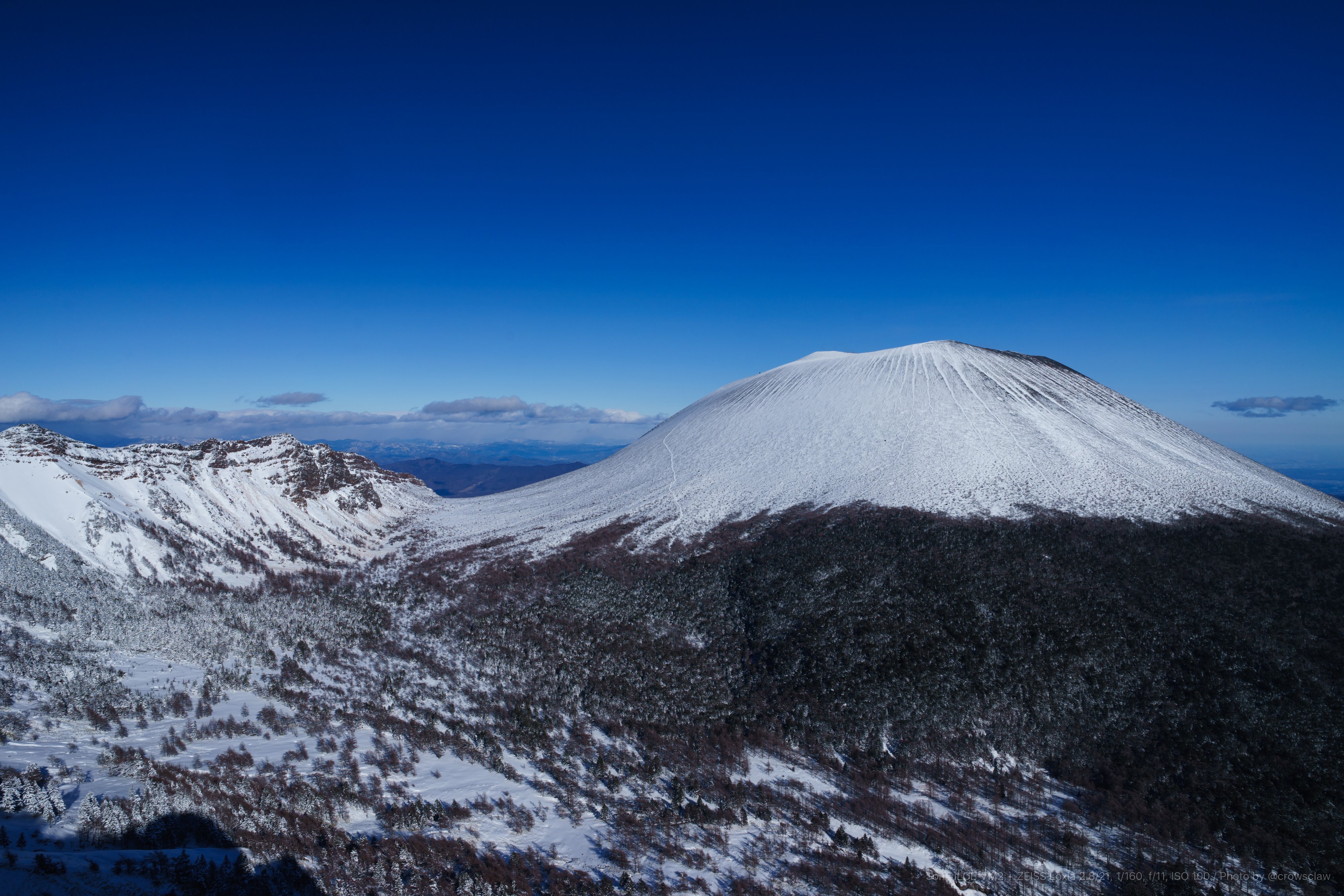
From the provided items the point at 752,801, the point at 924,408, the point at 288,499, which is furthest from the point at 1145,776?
the point at 288,499

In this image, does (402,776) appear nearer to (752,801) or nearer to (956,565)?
(752,801)

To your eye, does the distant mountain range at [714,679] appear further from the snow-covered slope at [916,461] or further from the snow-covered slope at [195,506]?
the snow-covered slope at [916,461]

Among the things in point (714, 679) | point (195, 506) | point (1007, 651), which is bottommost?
point (714, 679)

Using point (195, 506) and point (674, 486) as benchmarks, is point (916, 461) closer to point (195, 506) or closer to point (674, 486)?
point (674, 486)

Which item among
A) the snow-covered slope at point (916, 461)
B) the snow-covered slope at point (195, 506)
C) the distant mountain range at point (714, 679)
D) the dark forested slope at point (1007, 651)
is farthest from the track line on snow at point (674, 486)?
the snow-covered slope at point (195, 506)

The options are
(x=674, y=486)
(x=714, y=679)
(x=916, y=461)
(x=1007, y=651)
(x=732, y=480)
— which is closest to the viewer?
(x=1007, y=651)

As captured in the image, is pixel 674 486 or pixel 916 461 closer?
pixel 916 461

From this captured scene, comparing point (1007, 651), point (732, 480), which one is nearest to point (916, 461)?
point (732, 480)

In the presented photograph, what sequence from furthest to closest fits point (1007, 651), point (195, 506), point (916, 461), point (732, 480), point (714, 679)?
point (732, 480)
point (916, 461)
point (195, 506)
point (714, 679)
point (1007, 651)
